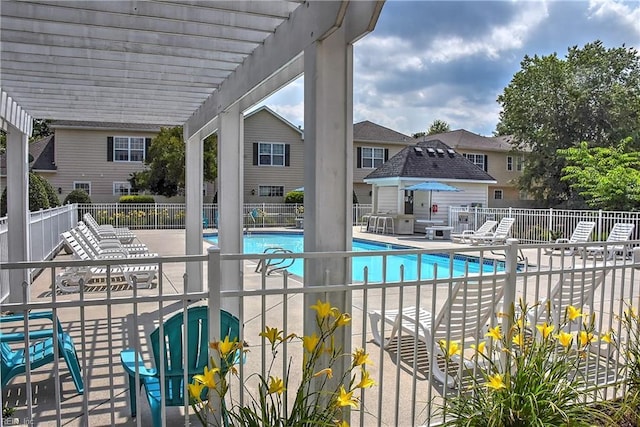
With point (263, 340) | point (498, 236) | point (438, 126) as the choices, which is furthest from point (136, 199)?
point (438, 126)

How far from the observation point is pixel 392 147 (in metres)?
28.2

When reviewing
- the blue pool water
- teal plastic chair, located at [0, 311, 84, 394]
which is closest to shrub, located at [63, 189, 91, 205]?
the blue pool water

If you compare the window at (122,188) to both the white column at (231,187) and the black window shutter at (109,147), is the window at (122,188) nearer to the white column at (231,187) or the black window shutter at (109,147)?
the black window shutter at (109,147)

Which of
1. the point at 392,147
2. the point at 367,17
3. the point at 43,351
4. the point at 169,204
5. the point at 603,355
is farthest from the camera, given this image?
the point at 392,147

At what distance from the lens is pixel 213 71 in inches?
186

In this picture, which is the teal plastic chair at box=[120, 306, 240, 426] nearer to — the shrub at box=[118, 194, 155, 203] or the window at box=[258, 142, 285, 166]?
the shrub at box=[118, 194, 155, 203]

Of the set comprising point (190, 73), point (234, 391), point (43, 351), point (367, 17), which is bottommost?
point (234, 391)

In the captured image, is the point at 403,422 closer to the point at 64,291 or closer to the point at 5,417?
the point at 5,417

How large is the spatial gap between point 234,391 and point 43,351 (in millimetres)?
1489

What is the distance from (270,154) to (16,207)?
1904 cm

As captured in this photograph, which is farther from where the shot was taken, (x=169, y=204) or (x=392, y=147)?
(x=392, y=147)

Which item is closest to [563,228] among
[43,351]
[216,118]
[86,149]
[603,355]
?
[603,355]

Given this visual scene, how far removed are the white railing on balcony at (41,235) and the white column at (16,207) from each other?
0.33 ft

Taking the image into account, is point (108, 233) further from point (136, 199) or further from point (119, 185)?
point (119, 185)
